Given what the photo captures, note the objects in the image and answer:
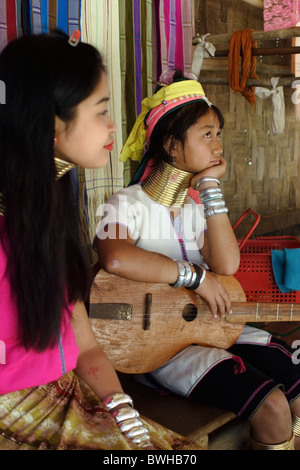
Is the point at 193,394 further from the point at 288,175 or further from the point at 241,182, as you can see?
the point at 288,175

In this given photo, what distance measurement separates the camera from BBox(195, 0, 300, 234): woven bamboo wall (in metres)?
5.21

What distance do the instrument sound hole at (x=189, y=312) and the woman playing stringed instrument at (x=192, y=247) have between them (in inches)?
4.0

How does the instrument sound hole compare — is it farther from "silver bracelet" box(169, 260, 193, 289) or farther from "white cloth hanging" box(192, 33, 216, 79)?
"white cloth hanging" box(192, 33, 216, 79)

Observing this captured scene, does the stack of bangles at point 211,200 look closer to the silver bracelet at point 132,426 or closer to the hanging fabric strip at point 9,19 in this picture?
the silver bracelet at point 132,426

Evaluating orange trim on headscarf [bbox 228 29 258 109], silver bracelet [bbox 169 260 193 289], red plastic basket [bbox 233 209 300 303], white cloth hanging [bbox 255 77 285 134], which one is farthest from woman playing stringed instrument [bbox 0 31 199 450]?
white cloth hanging [bbox 255 77 285 134]

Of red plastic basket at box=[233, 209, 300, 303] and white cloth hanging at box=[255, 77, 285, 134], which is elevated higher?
white cloth hanging at box=[255, 77, 285, 134]

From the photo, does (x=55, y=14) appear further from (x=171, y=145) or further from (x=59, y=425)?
(x=59, y=425)

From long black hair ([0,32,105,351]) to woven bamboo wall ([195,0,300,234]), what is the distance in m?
3.50

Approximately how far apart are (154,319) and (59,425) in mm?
868

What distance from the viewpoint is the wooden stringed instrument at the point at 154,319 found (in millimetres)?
2043

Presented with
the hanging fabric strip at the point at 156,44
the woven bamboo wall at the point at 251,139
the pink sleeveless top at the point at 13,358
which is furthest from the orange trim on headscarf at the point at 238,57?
the pink sleeveless top at the point at 13,358

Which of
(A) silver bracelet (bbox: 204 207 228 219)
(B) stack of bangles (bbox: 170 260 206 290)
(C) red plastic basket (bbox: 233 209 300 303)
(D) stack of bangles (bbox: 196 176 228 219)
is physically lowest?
(C) red plastic basket (bbox: 233 209 300 303)

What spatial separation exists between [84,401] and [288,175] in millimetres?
6561

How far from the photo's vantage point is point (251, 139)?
6297 mm
